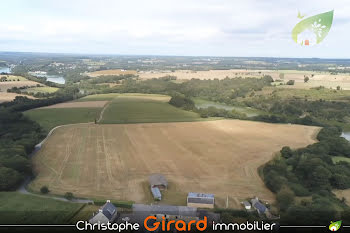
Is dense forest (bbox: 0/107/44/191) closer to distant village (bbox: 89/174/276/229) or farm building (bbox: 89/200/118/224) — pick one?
distant village (bbox: 89/174/276/229)

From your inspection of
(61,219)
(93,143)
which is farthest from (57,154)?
(61,219)

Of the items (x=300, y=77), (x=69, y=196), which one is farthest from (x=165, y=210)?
(x=300, y=77)

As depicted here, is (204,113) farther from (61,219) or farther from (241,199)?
(61,219)

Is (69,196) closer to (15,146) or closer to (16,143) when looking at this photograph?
(15,146)

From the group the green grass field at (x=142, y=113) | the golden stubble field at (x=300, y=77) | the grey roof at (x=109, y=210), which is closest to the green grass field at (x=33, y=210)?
the grey roof at (x=109, y=210)

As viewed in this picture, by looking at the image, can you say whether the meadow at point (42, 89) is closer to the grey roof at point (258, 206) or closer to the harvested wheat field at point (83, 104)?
the harvested wheat field at point (83, 104)
